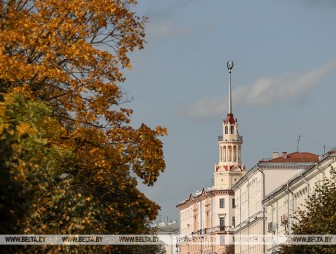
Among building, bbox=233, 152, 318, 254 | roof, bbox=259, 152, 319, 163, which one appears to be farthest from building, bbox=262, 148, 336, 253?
roof, bbox=259, 152, 319, 163

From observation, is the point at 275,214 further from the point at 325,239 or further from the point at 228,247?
the point at 228,247

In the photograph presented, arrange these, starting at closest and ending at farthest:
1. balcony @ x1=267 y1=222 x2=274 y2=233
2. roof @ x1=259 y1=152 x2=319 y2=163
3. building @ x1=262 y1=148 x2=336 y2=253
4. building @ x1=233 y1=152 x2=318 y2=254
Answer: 1. building @ x1=262 y1=148 x2=336 y2=253
2. balcony @ x1=267 y1=222 x2=274 y2=233
3. building @ x1=233 y1=152 x2=318 y2=254
4. roof @ x1=259 y1=152 x2=319 y2=163

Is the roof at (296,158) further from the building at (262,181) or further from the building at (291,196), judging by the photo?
the building at (291,196)

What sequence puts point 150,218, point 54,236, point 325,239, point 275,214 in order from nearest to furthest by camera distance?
point 54,236 → point 150,218 → point 325,239 → point 275,214

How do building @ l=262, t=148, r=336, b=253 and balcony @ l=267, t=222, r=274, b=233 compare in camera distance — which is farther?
balcony @ l=267, t=222, r=274, b=233

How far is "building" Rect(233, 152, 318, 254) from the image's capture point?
5448 inches

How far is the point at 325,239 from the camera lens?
2466 inches

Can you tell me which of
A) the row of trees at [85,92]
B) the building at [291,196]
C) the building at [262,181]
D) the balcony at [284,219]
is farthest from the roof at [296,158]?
the row of trees at [85,92]

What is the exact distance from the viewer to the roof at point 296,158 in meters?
143

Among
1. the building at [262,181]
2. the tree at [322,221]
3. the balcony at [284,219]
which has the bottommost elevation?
the tree at [322,221]

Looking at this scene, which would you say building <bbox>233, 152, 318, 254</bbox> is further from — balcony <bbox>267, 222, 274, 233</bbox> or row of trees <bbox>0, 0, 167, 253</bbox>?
row of trees <bbox>0, 0, 167, 253</bbox>

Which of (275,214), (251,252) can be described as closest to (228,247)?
(251,252)

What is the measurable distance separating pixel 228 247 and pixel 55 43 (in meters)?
155

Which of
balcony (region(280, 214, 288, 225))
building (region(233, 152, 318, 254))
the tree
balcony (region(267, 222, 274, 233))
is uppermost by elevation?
building (region(233, 152, 318, 254))
